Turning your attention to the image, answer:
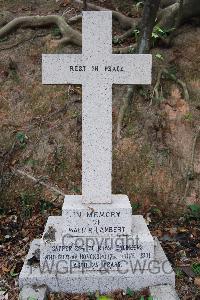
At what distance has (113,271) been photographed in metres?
4.24

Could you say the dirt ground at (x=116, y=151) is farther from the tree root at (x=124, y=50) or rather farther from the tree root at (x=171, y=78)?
the tree root at (x=124, y=50)

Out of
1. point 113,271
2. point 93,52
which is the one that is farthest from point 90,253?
point 93,52

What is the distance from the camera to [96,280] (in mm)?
4156

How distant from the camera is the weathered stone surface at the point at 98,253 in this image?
422 centimetres

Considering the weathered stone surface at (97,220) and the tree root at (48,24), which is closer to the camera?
the weathered stone surface at (97,220)

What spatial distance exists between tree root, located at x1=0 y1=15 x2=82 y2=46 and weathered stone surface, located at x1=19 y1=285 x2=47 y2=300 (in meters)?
4.70

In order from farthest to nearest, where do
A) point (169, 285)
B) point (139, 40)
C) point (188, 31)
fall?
point (188, 31), point (139, 40), point (169, 285)

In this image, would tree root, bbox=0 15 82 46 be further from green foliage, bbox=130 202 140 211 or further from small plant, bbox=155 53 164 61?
green foliage, bbox=130 202 140 211

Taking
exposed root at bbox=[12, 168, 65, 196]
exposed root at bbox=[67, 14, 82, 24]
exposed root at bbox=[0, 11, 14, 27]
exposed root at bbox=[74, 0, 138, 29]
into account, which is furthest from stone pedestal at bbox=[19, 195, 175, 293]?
exposed root at bbox=[0, 11, 14, 27]

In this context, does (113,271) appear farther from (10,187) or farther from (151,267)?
(10,187)

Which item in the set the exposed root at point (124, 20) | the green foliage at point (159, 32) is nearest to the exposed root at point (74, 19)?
the exposed root at point (124, 20)

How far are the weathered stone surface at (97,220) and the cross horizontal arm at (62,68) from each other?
1229mm

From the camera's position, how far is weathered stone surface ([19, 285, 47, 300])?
12.9 ft

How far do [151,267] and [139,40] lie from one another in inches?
155
